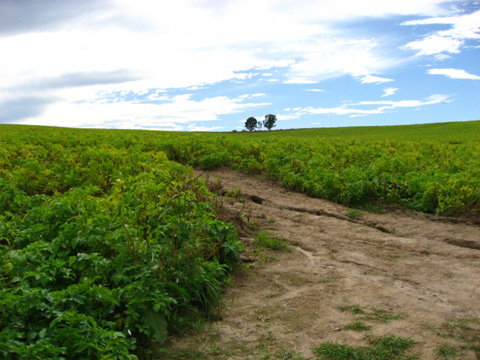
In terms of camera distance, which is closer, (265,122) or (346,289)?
(346,289)

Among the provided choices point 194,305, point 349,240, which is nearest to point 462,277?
point 349,240

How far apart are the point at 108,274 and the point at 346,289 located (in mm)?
2570

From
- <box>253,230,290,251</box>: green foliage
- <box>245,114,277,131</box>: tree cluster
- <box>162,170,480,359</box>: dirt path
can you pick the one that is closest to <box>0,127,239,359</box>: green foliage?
<box>162,170,480,359</box>: dirt path

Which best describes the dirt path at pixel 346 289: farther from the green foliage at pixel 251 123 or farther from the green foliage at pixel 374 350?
the green foliage at pixel 251 123

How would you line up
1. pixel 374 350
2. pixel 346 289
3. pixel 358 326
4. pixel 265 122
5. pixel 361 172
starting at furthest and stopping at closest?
pixel 265 122 → pixel 361 172 → pixel 346 289 → pixel 358 326 → pixel 374 350

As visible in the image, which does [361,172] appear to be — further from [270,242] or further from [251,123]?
[251,123]

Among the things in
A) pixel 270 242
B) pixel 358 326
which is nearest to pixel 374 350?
pixel 358 326

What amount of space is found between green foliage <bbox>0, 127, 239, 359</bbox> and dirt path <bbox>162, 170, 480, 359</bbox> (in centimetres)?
37

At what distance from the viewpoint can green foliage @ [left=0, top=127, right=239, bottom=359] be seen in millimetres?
3227

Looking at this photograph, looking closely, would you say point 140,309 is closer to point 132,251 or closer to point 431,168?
point 132,251

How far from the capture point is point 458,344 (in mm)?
3699

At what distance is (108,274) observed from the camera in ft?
13.8

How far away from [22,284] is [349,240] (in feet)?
15.3

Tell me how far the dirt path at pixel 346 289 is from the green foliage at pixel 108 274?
37cm
